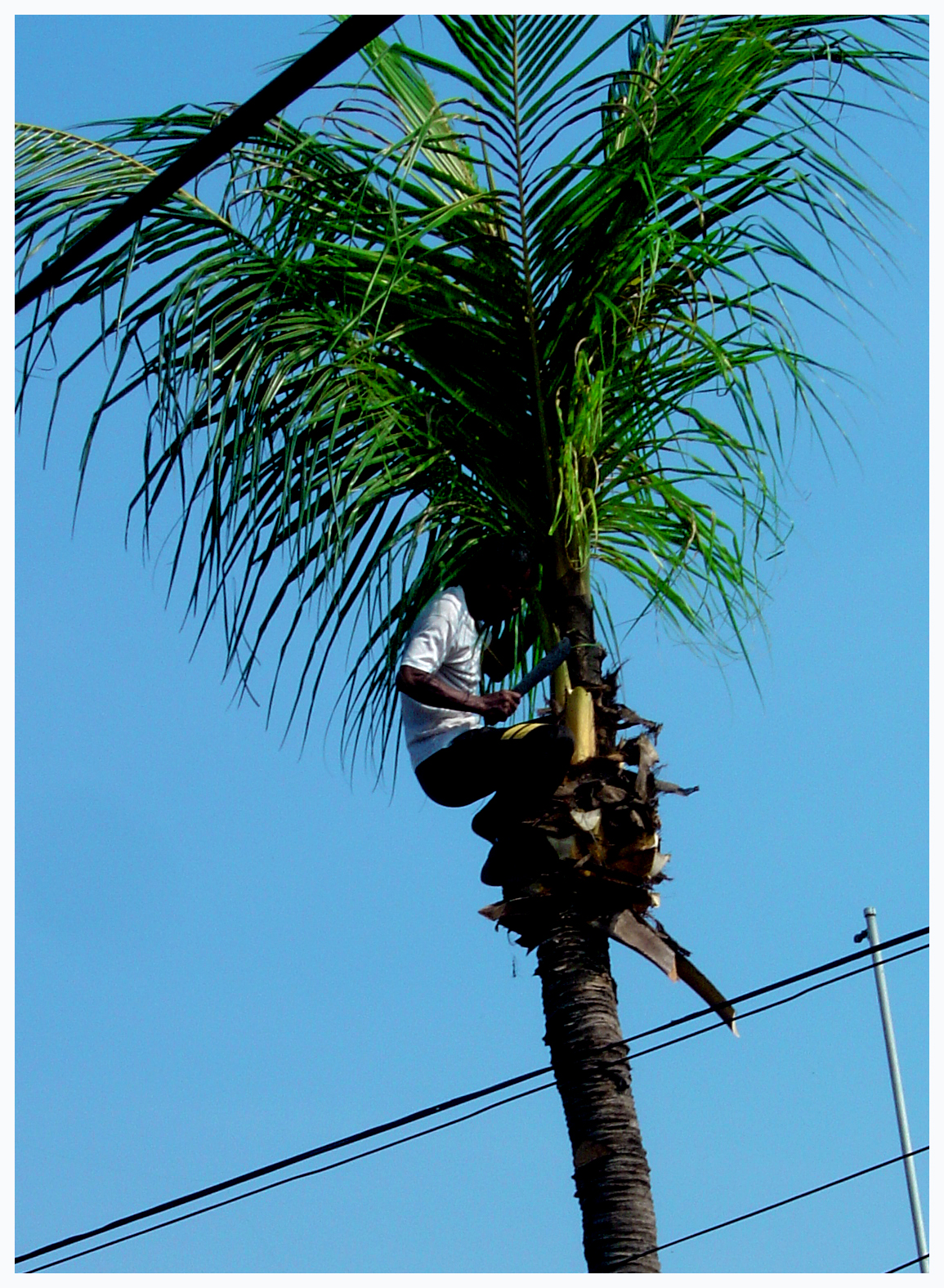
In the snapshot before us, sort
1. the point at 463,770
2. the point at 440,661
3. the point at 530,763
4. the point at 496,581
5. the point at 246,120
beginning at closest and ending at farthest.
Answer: the point at 246,120
the point at 530,763
the point at 463,770
the point at 440,661
the point at 496,581

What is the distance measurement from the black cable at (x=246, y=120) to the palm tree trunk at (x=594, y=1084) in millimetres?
2476

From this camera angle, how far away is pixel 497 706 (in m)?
6.38

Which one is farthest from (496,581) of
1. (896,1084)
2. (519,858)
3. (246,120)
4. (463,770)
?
(896,1084)

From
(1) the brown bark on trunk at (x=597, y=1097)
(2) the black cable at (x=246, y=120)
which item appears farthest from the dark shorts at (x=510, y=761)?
(2) the black cable at (x=246, y=120)

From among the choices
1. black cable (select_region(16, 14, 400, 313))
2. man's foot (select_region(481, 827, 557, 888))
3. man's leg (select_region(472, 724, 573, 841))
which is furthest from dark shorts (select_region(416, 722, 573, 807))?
black cable (select_region(16, 14, 400, 313))

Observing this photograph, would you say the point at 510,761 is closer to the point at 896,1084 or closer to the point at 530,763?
the point at 530,763

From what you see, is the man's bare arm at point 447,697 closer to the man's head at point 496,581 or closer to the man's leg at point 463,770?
the man's leg at point 463,770

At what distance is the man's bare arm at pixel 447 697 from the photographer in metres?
6.36

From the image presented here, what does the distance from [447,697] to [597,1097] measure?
1.47 metres

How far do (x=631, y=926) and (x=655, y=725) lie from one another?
74 cm

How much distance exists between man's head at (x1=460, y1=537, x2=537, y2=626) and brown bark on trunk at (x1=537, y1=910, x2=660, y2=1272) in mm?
1160

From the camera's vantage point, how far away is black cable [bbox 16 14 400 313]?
4.13m

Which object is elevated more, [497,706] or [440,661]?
[440,661]
